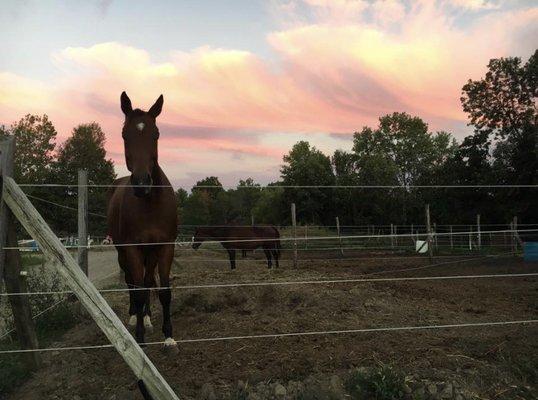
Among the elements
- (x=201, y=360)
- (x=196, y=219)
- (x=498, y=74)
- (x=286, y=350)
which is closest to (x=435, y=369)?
(x=286, y=350)

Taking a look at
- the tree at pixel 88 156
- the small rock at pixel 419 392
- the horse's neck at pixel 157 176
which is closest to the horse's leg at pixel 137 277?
the horse's neck at pixel 157 176

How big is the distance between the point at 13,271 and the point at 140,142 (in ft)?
5.08

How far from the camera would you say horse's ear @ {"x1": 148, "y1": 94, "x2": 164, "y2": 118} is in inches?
180

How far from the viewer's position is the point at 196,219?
147 ft

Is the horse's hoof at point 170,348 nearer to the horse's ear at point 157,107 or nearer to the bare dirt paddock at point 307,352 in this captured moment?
the bare dirt paddock at point 307,352

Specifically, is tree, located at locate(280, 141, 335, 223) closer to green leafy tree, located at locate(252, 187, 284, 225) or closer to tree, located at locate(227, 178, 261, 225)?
green leafy tree, located at locate(252, 187, 284, 225)

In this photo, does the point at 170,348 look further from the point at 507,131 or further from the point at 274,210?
the point at 274,210

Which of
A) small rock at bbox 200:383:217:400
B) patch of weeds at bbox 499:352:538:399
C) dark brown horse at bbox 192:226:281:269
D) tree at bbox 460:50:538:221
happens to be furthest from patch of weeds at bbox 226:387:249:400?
tree at bbox 460:50:538:221

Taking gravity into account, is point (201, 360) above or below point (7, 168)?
below

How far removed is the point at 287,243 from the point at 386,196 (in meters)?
25.2

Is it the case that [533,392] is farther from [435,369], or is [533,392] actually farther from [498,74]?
[498,74]

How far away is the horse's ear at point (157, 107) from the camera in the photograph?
4.58 meters

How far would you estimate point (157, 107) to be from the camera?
463cm

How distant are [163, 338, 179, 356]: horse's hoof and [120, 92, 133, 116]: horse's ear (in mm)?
2360
